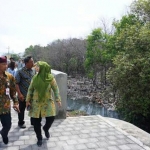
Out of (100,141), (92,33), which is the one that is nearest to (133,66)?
(100,141)

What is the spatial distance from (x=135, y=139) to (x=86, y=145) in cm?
104

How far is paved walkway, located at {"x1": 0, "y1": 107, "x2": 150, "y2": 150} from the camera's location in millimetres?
3770

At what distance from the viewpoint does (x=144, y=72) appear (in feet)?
34.1

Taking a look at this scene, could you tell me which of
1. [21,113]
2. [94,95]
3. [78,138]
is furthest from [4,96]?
[94,95]

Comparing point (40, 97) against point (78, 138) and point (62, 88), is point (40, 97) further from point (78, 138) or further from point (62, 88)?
point (62, 88)

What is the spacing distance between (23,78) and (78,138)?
5.52 ft

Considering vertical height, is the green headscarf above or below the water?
above

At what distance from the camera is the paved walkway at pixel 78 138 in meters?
3.77

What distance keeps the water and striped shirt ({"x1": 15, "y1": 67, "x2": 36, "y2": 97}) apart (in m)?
9.42

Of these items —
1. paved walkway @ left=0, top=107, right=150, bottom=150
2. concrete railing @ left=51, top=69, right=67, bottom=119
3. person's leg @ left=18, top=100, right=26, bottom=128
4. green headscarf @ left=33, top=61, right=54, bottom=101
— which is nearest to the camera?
green headscarf @ left=33, top=61, right=54, bottom=101

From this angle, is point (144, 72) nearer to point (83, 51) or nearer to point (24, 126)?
point (24, 126)

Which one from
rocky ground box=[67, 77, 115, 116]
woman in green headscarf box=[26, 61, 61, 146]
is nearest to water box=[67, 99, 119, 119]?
rocky ground box=[67, 77, 115, 116]

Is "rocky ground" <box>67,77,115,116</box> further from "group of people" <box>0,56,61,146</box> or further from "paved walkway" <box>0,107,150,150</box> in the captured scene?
"group of people" <box>0,56,61,146</box>

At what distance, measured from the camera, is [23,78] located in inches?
177
